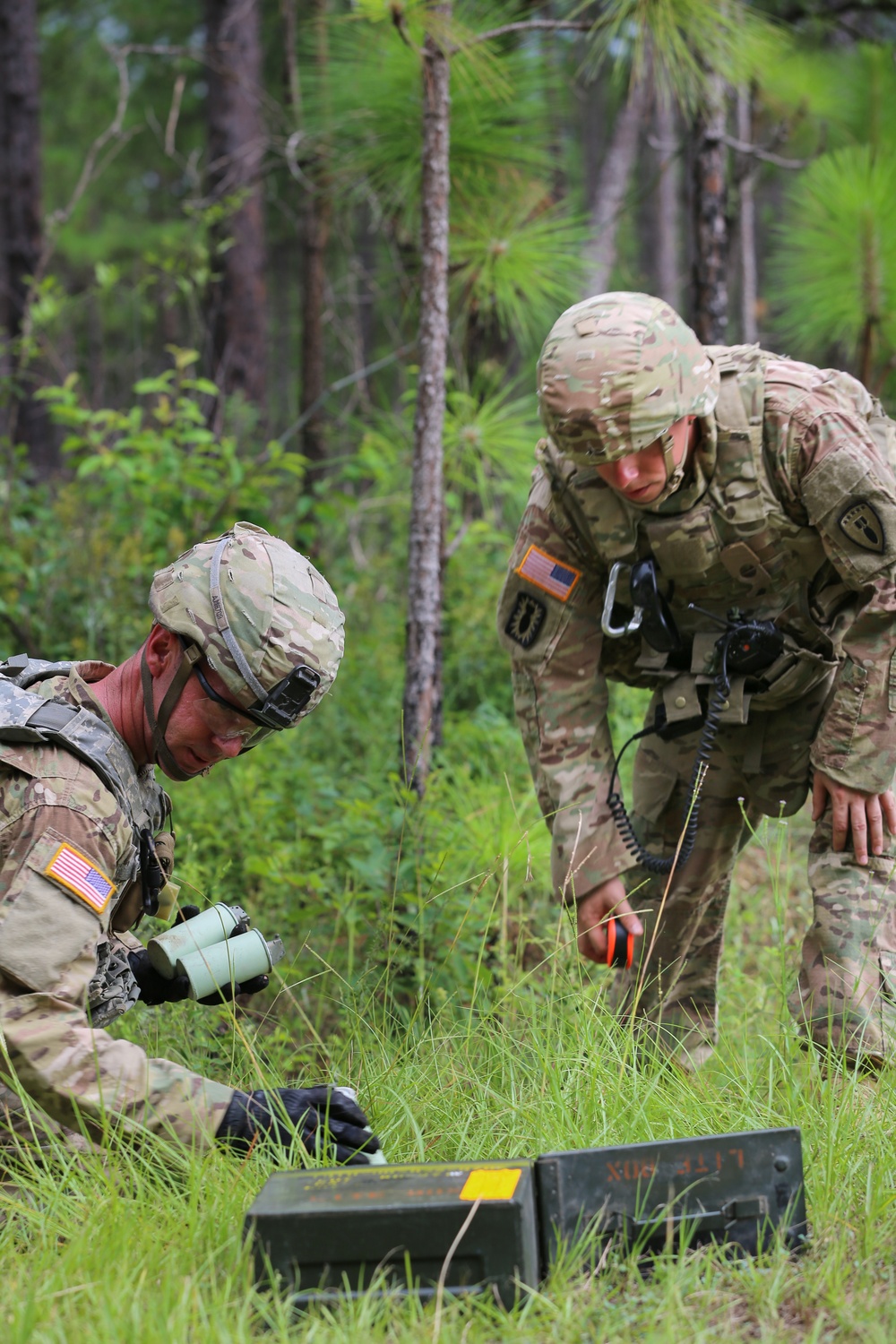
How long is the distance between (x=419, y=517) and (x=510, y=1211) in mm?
2598

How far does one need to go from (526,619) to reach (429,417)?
45.9 inches

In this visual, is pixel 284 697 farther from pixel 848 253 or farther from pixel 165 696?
pixel 848 253

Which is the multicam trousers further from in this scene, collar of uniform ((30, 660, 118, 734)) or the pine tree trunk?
the pine tree trunk

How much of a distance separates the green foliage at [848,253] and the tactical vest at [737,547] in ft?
12.7

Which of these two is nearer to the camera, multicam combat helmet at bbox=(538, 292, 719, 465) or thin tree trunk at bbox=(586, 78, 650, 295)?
multicam combat helmet at bbox=(538, 292, 719, 465)

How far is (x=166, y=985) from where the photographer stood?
242 cm

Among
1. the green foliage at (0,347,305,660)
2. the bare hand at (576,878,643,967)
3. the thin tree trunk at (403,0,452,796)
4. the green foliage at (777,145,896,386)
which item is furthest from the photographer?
the green foliage at (777,145,896,386)

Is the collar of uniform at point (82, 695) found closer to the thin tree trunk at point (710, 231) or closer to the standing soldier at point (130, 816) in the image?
the standing soldier at point (130, 816)

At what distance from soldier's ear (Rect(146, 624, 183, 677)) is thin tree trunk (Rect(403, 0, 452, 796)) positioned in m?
1.66

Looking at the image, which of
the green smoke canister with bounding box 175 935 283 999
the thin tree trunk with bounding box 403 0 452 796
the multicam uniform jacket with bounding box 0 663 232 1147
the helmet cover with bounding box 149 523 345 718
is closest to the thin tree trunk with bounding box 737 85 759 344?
the thin tree trunk with bounding box 403 0 452 796

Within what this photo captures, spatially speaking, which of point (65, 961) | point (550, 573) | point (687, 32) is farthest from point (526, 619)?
point (687, 32)

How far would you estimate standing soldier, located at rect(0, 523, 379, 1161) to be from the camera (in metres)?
1.87

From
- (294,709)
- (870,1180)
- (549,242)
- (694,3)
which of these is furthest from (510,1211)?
(549,242)

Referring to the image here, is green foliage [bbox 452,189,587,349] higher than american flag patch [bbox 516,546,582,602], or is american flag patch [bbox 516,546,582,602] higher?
green foliage [bbox 452,189,587,349]
